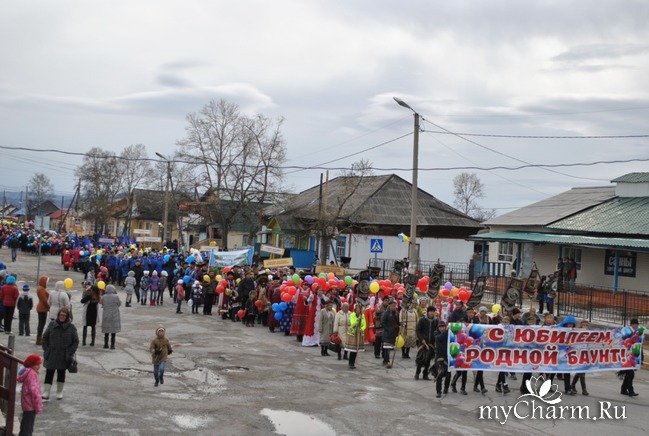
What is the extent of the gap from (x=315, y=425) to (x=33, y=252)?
4677 centimetres

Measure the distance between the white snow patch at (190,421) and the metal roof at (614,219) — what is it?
71.3ft

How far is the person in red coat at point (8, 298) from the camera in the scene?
17875 mm

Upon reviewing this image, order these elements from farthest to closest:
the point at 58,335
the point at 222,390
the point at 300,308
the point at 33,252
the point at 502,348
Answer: the point at 33,252
the point at 300,308
the point at 502,348
the point at 222,390
the point at 58,335

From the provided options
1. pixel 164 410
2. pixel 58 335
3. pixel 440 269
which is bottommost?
pixel 164 410

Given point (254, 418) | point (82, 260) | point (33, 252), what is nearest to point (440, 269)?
point (254, 418)

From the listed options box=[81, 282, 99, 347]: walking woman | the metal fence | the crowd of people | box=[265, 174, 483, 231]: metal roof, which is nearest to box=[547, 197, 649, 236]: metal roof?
the metal fence

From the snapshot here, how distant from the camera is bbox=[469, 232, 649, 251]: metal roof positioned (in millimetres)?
25420

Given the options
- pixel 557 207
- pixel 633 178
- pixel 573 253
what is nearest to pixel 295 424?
pixel 573 253

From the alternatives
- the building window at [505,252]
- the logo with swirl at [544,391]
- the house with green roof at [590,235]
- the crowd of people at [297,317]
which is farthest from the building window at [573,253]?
the logo with swirl at [544,391]

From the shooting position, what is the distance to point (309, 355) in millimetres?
17953

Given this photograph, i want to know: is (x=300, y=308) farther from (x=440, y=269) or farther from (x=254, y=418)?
(x=254, y=418)

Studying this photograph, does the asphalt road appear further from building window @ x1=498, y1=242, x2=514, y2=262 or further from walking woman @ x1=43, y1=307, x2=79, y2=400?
building window @ x1=498, y1=242, x2=514, y2=262

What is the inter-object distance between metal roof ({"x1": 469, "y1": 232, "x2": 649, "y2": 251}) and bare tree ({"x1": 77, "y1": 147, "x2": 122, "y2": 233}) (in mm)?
60715

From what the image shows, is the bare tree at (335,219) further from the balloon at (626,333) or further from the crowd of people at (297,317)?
the balloon at (626,333)
